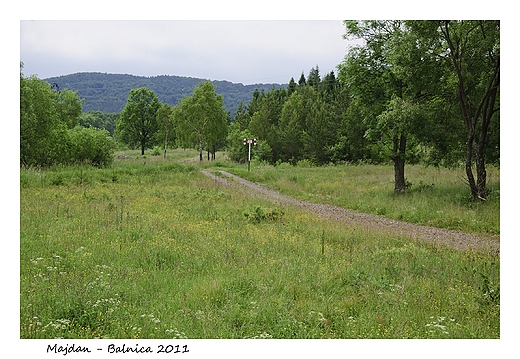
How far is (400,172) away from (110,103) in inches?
4173

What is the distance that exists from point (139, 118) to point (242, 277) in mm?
53520

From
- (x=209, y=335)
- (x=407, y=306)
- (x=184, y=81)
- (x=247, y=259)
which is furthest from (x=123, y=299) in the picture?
(x=184, y=81)

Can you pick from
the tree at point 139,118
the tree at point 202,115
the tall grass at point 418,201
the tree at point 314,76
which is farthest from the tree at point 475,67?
the tree at point 314,76

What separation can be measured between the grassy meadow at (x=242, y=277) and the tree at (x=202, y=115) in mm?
36049

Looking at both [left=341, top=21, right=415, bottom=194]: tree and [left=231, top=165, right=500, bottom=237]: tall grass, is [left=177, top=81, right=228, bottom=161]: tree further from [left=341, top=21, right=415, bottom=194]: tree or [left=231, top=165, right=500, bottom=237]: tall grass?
[left=341, top=21, right=415, bottom=194]: tree

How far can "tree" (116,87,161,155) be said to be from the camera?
56.1 meters

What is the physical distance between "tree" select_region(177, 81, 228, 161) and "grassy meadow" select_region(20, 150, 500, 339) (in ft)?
118

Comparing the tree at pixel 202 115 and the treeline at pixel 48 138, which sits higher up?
the tree at pixel 202 115

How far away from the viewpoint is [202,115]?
49.3m

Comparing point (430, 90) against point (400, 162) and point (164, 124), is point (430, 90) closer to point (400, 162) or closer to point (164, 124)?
point (400, 162)

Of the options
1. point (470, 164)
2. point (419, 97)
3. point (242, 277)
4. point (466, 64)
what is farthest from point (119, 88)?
point (242, 277)

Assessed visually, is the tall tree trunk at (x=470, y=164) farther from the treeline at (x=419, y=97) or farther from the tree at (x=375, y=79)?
the tree at (x=375, y=79)

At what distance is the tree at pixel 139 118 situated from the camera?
56125 mm

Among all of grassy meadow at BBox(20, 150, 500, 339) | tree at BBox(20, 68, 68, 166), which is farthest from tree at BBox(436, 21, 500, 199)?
tree at BBox(20, 68, 68, 166)
